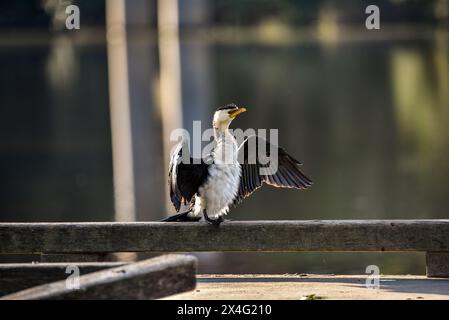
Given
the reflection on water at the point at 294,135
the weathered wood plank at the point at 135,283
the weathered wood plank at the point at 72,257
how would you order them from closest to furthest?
the weathered wood plank at the point at 135,283 → the weathered wood plank at the point at 72,257 → the reflection on water at the point at 294,135

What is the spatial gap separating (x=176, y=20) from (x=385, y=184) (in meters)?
69.7

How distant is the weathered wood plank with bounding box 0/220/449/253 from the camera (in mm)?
8055

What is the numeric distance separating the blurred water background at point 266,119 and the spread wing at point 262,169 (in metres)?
4.58

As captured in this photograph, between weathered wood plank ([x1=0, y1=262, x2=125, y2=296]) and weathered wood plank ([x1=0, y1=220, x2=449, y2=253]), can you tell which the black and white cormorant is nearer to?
weathered wood plank ([x1=0, y1=220, x2=449, y2=253])

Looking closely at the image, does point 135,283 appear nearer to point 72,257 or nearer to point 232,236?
point 232,236

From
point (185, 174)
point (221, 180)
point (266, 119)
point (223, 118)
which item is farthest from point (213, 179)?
point (266, 119)

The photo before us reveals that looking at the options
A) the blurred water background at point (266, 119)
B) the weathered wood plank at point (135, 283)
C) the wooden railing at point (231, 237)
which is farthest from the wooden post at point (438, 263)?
the blurred water background at point (266, 119)

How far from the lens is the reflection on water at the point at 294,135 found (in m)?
19.2

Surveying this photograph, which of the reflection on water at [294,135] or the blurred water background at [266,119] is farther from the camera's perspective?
the blurred water background at [266,119]

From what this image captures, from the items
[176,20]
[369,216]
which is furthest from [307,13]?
[369,216]

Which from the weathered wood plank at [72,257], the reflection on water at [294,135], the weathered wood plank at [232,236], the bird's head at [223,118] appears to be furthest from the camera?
the reflection on water at [294,135]

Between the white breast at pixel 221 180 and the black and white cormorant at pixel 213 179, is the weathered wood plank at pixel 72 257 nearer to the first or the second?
the black and white cormorant at pixel 213 179

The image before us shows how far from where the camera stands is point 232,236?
812 cm
